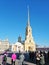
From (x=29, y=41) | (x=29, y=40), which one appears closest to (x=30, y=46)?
(x=29, y=41)

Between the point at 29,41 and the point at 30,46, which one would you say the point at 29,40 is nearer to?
the point at 29,41

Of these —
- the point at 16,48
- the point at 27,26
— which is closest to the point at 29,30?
the point at 27,26

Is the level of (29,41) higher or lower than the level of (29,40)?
lower

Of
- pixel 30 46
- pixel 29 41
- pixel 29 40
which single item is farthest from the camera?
pixel 29 41

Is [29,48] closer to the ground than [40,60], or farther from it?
farther from it

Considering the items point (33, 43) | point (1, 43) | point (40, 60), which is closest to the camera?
point (40, 60)

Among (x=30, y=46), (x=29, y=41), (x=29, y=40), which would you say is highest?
(x=29, y=40)

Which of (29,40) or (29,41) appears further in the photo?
(29,41)

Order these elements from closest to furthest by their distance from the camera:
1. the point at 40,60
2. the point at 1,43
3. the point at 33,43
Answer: the point at 40,60, the point at 33,43, the point at 1,43

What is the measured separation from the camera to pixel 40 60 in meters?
16.2

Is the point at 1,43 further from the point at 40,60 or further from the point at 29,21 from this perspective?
the point at 40,60

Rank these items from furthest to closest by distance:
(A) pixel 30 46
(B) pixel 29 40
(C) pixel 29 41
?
(C) pixel 29 41, (B) pixel 29 40, (A) pixel 30 46

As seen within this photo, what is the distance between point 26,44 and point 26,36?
4293mm

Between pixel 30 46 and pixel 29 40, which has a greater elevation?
pixel 29 40
